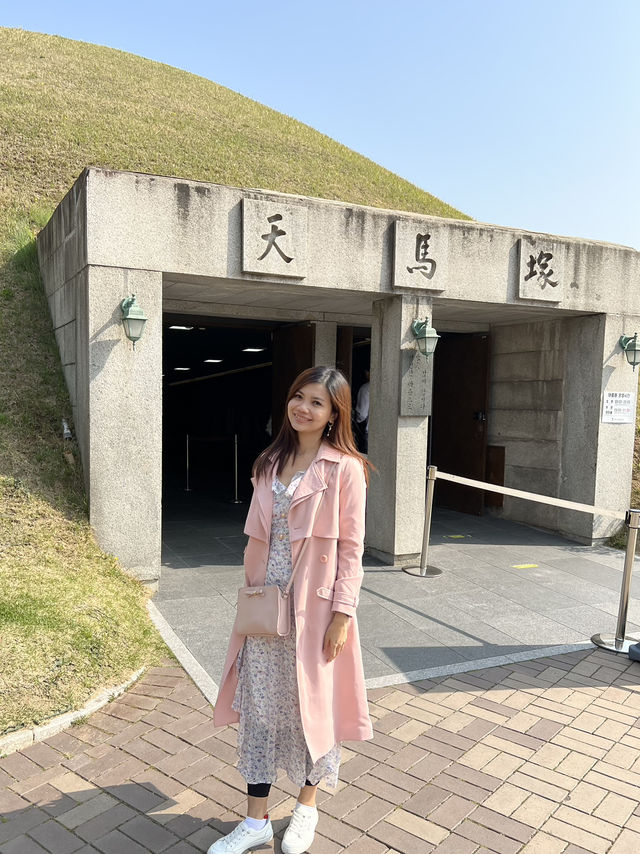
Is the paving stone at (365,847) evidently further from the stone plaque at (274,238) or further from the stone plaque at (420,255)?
the stone plaque at (420,255)

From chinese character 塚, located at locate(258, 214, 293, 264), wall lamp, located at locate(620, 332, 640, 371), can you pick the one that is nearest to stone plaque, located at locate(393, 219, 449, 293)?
chinese character 塚, located at locate(258, 214, 293, 264)

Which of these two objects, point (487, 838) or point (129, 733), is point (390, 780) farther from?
point (129, 733)

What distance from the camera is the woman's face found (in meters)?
2.83

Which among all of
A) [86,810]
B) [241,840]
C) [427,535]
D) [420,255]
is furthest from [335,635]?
[420,255]

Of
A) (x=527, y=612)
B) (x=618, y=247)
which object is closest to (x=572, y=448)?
(x=618, y=247)

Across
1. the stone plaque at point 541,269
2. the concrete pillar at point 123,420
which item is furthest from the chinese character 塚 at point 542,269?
the concrete pillar at point 123,420

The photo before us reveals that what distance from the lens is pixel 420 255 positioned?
7.50 m

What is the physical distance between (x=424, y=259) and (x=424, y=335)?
2.94 ft

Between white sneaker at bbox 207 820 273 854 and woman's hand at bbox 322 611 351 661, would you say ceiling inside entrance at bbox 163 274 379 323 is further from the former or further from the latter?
white sneaker at bbox 207 820 273 854

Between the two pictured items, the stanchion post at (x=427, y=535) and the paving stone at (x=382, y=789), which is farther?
the stanchion post at (x=427, y=535)

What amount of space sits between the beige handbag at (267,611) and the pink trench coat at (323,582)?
0.06 meters

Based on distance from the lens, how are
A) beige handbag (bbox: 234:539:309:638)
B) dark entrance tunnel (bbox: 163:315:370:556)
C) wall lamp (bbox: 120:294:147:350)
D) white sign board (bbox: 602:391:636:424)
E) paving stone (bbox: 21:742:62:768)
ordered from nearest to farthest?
beige handbag (bbox: 234:539:309:638) < paving stone (bbox: 21:742:62:768) < wall lamp (bbox: 120:294:147:350) < white sign board (bbox: 602:391:636:424) < dark entrance tunnel (bbox: 163:315:370:556)

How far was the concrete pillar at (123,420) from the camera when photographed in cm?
617

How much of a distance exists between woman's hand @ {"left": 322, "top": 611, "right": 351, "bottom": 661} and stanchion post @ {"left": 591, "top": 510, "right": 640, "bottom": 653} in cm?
353
